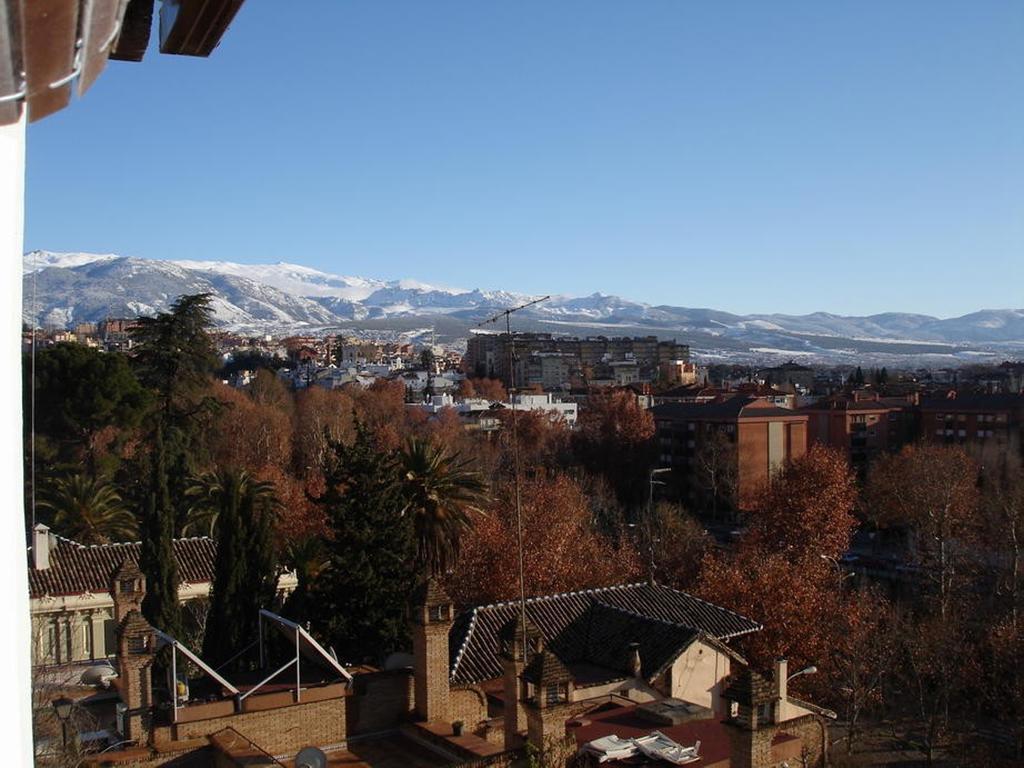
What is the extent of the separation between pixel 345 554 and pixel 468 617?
8.38 feet

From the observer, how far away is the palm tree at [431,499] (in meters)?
18.4

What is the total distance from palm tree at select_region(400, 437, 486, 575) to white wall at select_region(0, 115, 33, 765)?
17.0m

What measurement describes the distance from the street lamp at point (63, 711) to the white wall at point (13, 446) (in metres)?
8.28

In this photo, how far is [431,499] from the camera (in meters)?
18.4

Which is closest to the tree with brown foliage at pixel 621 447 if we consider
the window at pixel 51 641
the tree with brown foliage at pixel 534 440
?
the tree with brown foliage at pixel 534 440

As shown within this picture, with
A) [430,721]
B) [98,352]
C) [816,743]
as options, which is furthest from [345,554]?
[98,352]

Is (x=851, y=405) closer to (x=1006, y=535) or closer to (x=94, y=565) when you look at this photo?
(x=1006, y=535)

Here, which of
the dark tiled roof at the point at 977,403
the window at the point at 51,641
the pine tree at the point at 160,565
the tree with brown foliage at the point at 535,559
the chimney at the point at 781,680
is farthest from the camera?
the dark tiled roof at the point at 977,403

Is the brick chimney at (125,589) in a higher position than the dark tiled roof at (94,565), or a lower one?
higher

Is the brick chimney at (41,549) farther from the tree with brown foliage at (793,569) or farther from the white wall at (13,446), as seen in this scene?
the white wall at (13,446)

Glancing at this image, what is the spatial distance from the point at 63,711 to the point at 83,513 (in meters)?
12.9

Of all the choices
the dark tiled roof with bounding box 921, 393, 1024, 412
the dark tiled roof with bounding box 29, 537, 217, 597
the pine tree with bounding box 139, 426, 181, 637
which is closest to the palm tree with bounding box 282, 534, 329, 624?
the dark tiled roof with bounding box 29, 537, 217, 597

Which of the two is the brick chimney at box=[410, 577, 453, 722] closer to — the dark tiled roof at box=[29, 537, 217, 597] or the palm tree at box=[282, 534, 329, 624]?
the palm tree at box=[282, 534, 329, 624]

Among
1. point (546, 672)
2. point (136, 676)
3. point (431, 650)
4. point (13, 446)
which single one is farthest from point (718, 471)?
point (13, 446)
